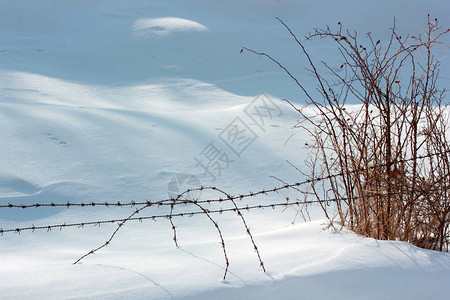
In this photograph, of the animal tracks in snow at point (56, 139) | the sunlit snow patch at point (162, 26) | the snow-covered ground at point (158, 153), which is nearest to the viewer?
the snow-covered ground at point (158, 153)

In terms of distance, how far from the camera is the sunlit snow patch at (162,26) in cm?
993

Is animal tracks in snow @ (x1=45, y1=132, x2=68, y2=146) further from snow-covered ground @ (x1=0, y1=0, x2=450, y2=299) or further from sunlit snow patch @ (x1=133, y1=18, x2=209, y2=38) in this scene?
sunlit snow patch @ (x1=133, y1=18, x2=209, y2=38)

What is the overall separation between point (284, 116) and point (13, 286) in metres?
4.53

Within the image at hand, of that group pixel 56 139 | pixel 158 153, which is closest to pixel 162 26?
pixel 56 139

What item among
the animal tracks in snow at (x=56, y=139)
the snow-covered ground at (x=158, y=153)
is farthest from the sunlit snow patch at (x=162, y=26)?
the animal tracks in snow at (x=56, y=139)

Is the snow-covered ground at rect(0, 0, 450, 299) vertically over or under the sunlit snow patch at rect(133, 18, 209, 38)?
under

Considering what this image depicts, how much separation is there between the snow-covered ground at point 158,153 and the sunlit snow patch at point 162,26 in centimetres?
5

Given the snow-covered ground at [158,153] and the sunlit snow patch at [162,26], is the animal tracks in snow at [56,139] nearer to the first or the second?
the snow-covered ground at [158,153]

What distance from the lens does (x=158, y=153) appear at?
4.34m

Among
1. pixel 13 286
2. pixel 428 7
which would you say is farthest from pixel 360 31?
pixel 13 286

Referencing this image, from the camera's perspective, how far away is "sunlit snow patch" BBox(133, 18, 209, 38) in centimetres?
993

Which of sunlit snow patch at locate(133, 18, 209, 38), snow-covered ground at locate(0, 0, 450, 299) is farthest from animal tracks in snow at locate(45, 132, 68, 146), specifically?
sunlit snow patch at locate(133, 18, 209, 38)

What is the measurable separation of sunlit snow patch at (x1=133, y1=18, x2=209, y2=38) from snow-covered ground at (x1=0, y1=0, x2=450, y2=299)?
48 millimetres

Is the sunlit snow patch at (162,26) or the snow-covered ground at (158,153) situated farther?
the sunlit snow patch at (162,26)
